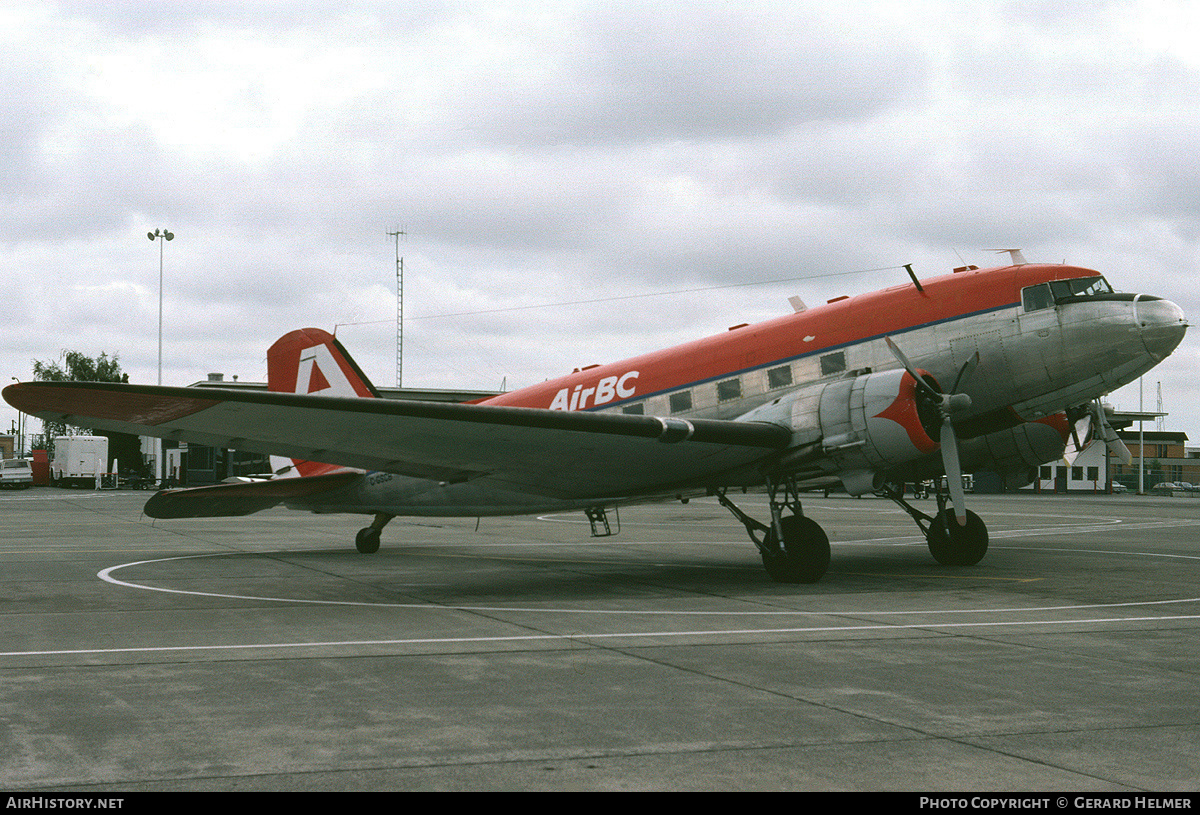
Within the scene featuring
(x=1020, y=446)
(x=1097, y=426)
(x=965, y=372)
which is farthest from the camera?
(x=1020, y=446)

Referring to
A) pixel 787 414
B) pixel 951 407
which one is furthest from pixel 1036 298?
pixel 787 414

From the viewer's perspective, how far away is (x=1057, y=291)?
49.5 ft

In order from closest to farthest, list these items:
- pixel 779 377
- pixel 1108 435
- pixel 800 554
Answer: pixel 800 554, pixel 779 377, pixel 1108 435

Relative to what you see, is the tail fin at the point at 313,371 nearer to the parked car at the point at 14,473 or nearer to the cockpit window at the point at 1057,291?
the cockpit window at the point at 1057,291

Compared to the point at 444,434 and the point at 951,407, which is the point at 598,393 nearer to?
the point at 444,434

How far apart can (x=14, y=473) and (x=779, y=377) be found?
7819 cm

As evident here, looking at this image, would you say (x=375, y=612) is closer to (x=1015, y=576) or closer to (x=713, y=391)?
(x=713, y=391)

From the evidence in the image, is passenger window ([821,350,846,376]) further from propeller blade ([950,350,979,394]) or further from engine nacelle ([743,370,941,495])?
propeller blade ([950,350,979,394])

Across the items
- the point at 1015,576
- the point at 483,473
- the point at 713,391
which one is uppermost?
the point at 713,391

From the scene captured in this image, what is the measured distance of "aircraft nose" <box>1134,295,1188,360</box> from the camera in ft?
47.8
